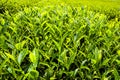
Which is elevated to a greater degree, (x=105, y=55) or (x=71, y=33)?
(x=71, y=33)

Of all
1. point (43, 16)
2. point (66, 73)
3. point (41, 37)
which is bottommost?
point (66, 73)

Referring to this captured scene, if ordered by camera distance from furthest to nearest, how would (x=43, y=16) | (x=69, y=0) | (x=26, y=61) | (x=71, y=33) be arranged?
(x=69, y=0), (x=43, y=16), (x=71, y=33), (x=26, y=61)

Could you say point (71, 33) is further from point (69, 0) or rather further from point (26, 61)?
point (69, 0)

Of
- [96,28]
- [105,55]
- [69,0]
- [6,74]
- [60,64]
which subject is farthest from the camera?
[69,0]

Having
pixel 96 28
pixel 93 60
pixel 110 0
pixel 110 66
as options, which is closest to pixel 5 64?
pixel 93 60

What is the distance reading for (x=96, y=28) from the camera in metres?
4.23

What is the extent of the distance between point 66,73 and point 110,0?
18.6 meters

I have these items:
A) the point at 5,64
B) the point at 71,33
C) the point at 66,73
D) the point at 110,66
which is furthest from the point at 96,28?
the point at 5,64

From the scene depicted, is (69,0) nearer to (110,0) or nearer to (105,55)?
(110,0)

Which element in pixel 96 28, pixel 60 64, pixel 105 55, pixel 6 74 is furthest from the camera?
pixel 96 28

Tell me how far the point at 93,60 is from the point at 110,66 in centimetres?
32

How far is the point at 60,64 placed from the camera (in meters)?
2.97

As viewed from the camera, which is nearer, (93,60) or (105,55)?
(93,60)

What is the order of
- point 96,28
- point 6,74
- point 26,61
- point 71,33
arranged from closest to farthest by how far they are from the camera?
1. point 6,74
2. point 26,61
3. point 71,33
4. point 96,28
